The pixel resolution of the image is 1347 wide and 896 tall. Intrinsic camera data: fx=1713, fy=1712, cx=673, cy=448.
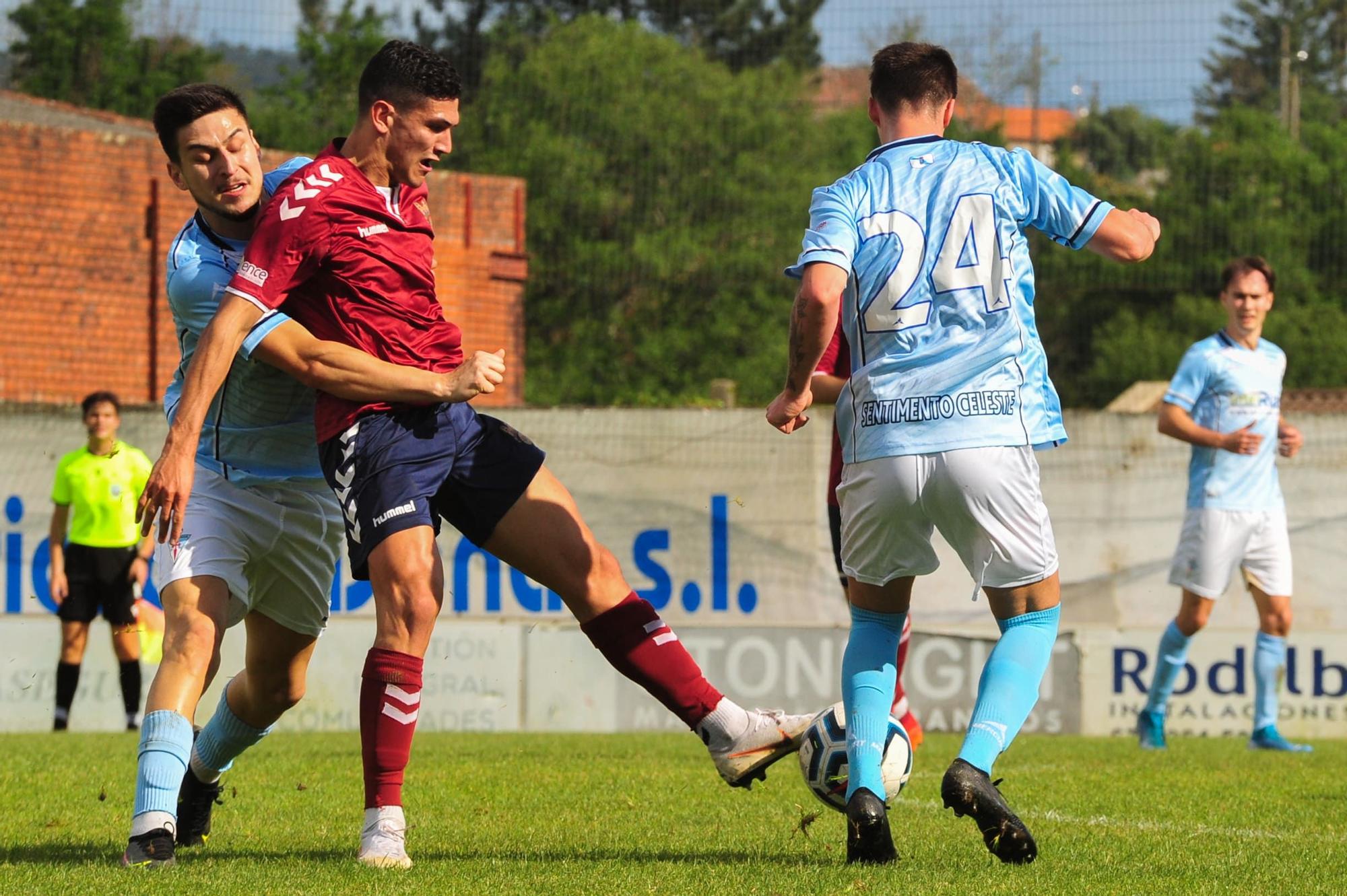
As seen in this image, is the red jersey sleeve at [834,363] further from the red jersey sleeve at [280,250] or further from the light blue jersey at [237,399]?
the red jersey sleeve at [280,250]

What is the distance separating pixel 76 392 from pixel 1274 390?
14.7 meters

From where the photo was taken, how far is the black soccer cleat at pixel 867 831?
14.8ft

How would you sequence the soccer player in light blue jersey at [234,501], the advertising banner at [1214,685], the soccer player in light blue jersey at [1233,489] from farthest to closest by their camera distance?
the advertising banner at [1214,685] < the soccer player in light blue jersey at [1233,489] < the soccer player in light blue jersey at [234,501]

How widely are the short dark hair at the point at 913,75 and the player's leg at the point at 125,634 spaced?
7885 mm

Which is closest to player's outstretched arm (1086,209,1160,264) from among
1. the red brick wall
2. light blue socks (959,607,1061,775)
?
light blue socks (959,607,1061,775)

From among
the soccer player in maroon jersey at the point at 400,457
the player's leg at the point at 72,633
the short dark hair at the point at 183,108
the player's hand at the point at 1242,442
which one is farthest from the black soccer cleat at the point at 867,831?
the player's leg at the point at 72,633

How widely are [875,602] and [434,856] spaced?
4.74 ft

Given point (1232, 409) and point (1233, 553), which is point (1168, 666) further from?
point (1232, 409)

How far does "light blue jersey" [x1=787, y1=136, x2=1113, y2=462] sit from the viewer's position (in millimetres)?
4668

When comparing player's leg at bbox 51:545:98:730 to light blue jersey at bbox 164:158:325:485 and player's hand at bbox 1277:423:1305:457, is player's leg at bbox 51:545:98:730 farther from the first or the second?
player's hand at bbox 1277:423:1305:457

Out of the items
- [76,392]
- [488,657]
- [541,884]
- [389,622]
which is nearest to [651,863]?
[541,884]

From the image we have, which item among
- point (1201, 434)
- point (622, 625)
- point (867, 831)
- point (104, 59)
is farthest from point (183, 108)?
point (104, 59)

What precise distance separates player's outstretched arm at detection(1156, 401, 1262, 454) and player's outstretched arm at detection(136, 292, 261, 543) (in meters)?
6.35

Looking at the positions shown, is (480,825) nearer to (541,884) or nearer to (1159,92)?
(541,884)
